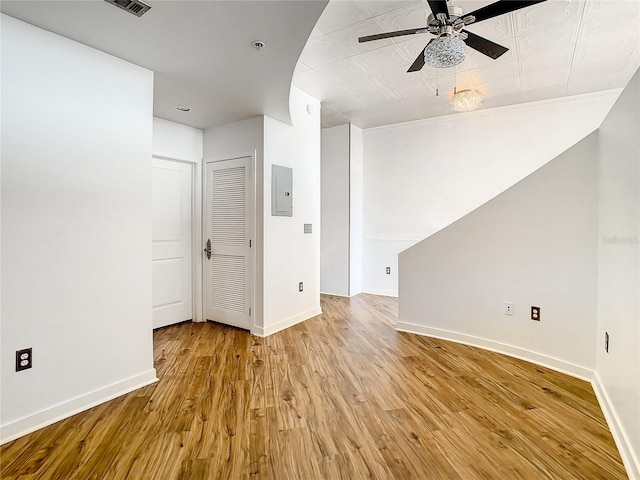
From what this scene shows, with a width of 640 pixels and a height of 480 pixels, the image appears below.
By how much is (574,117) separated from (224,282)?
16.3 ft

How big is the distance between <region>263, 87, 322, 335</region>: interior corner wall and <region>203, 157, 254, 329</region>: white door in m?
0.25

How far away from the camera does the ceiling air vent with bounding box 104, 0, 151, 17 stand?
1856 mm

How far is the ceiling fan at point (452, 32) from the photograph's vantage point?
81.8 inches

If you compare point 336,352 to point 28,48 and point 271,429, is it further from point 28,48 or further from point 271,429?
point 28,48

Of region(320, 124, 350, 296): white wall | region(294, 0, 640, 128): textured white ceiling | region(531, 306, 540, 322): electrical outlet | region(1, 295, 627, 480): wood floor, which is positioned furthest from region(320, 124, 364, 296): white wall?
region(531, 306, 540, 322): electrical outlet

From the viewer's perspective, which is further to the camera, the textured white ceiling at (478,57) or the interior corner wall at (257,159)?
the interior corner wall at (257,159)

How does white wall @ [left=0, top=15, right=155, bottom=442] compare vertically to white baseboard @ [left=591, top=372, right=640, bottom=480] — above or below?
above

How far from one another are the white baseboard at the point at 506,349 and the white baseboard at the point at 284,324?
114 centimetres

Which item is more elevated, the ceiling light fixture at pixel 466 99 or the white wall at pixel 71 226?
the ceiling light fixture at pixel 466 99

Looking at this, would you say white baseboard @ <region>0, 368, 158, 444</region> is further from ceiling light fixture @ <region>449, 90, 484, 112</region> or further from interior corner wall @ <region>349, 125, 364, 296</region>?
ceiling light fixture @ <region>449, 90, 484, 112</region>

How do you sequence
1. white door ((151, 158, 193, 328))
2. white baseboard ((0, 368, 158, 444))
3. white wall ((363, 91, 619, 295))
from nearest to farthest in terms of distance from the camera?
1. white baseboard ((0, 368, 158, 444))
2. white door ((151, 158, 193, 328))
3. white wall ((363, 91, 619, 295))

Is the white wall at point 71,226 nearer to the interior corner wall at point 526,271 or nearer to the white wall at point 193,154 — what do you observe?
the white wall at point 193,154

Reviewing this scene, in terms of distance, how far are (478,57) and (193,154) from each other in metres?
3.36

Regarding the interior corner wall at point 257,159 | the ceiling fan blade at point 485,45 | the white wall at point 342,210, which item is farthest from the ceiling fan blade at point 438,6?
the white wall at point 342,210
